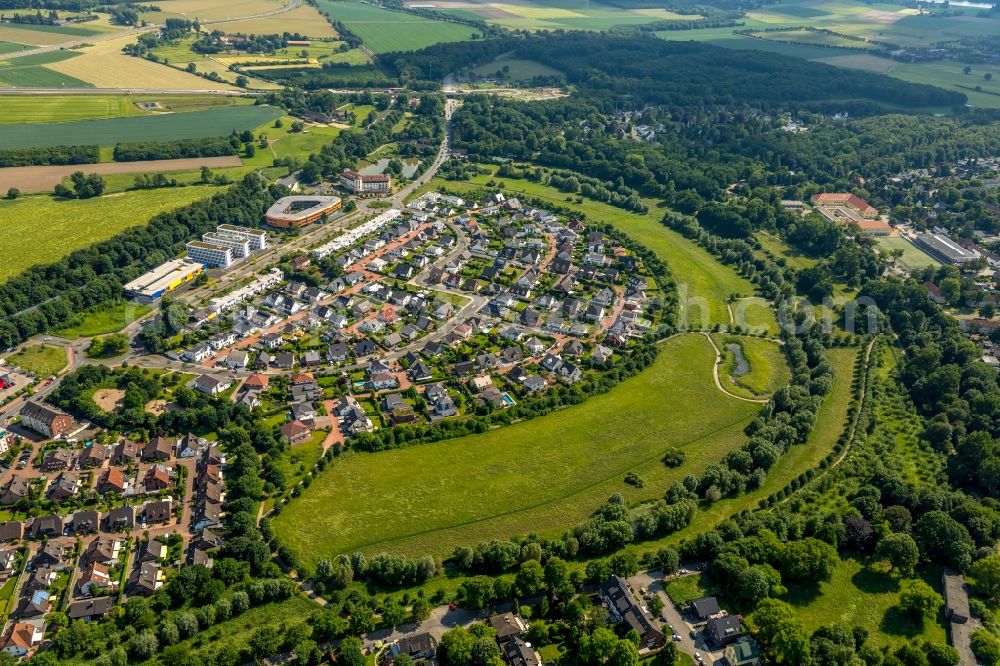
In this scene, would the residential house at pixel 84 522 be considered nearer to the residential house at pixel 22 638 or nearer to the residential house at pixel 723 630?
the residential house at pixel 22 638

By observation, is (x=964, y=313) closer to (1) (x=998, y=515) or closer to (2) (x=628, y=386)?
(1) (x=998, y=515)

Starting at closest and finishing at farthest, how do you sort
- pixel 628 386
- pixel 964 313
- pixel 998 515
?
pixel 998 515
pixel 628 386
pixel 964 313

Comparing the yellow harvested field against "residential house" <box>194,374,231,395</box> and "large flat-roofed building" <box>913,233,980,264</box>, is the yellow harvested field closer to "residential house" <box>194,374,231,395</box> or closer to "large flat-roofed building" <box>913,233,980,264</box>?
"residential house" <box>194,374,231,395</box>

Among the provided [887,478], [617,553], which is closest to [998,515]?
[887,478]

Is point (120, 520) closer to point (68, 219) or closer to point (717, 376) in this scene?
point (717, 376)

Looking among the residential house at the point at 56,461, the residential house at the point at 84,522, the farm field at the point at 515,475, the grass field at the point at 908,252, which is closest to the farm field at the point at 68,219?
the residential house at the point at 56,461
